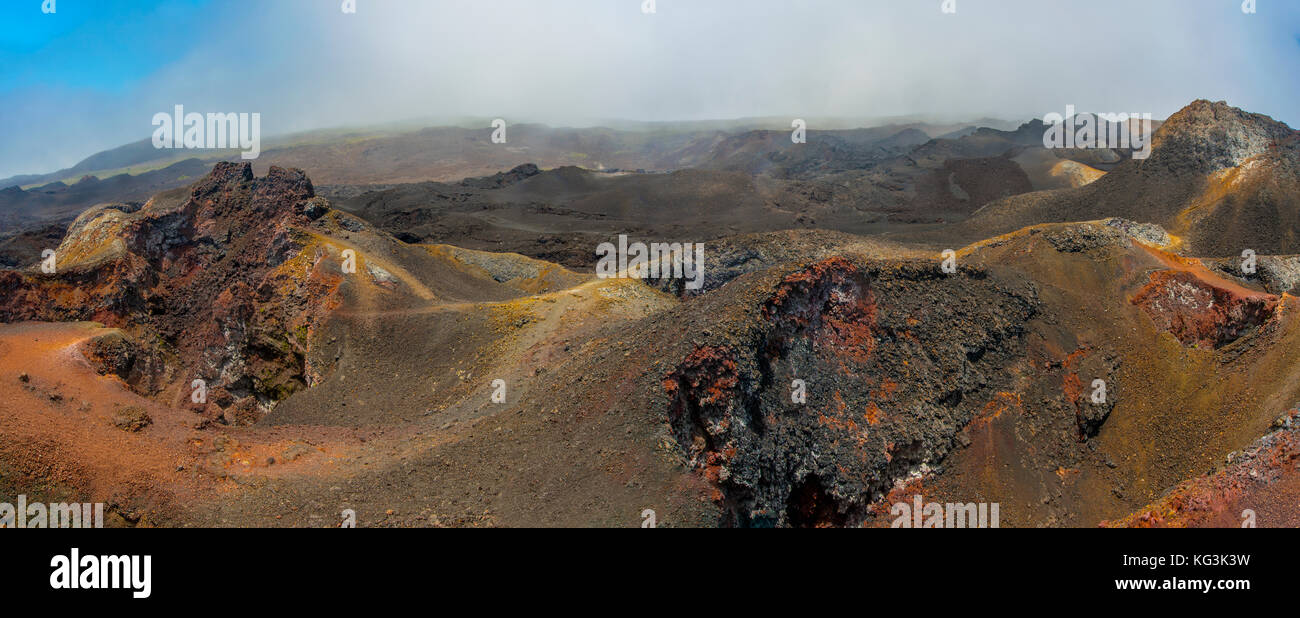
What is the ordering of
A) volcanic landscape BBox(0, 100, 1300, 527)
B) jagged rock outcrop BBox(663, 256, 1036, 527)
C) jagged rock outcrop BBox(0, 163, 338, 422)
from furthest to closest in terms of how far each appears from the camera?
jagged rock outcrop BBox(0, 163, 338, 422), jagged rock outcrop BBox(663, 256, 1036, 527), volcanic landscape BBox(0, 100, 1300, 527)

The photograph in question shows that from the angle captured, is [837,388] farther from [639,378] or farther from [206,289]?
[206,289]

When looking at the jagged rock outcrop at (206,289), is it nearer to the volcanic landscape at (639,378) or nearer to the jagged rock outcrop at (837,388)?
the volcanic landscape at (639,378)

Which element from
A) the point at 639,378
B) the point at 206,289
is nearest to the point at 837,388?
the point at 639,378

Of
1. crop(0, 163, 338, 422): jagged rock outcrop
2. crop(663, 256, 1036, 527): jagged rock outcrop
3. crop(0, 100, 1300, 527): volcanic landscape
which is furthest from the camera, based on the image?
crop(0, 163, 338, 422): jagged rock outcrop

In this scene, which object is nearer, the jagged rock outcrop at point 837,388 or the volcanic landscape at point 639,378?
the volcanic landscape at point 639,378

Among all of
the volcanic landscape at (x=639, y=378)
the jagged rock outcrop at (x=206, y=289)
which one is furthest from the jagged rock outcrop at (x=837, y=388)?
the jagged rock outcrop at (x=206, y=289)

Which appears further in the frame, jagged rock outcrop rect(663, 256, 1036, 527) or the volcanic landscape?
jagged rock outcrop rect(663, 256, 1036, 527)

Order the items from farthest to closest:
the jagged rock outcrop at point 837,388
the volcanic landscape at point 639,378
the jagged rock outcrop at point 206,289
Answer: the jagged rock outcrop at point 206,289 < the jagged rock outcrop at point 837,388 < the volcanic landscape at point 639,378

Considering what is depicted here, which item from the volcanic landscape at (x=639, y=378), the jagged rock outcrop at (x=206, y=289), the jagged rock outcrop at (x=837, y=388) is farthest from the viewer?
the jagged rock outcrop at (x=206, y=289)

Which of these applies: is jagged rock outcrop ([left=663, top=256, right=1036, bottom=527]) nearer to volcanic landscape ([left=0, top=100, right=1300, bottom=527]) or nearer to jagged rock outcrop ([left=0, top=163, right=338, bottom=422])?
volcanic landscape ([left=0, top=100, right=1300, bottom=527])

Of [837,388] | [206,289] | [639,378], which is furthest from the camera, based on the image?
[206,289]

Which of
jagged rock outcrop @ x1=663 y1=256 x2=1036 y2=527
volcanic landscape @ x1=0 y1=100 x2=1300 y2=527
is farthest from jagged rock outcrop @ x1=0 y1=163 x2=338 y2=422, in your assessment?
jagged rock outcrop @ x1=663 y1=256 x2=1036 y2=527
